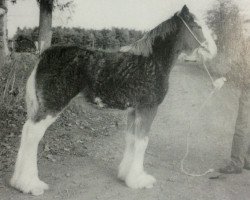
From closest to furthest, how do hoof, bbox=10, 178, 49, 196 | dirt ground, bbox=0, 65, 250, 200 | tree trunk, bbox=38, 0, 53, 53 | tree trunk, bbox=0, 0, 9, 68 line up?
1. hoof, bbox=10, 178, 49, 196
2. dirt ground, bbox=0, 65, 250, 200
3. tree trunk, bbox=0, 0, 9, 68
4. tree trunk, bbox=38, 0, 53, 53

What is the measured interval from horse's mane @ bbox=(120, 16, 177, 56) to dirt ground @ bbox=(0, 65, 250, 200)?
6.20 feet

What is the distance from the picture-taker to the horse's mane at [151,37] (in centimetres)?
578

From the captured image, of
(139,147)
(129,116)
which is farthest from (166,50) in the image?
(139,147)

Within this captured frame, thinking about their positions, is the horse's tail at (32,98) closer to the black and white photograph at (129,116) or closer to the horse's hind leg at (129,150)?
the black and white photograph at (129,116)

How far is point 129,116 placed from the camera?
6047 mm

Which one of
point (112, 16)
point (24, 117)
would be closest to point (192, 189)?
point (24, 117)

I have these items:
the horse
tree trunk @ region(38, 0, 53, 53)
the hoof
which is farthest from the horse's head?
tree trunk @ region(38, 0, 53, 53)

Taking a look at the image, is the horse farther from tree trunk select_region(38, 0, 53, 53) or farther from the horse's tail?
tree trunk select_region(38, 0, 53, 53)

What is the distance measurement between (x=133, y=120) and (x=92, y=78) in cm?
96

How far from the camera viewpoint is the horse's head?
5.81 metres

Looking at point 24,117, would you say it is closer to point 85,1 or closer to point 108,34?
point 85,1

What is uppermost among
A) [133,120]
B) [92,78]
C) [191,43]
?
[191,43]

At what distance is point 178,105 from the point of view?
41.0ft

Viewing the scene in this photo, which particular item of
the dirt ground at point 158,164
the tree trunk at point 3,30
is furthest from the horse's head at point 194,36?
the tree trunk at point 3,30
